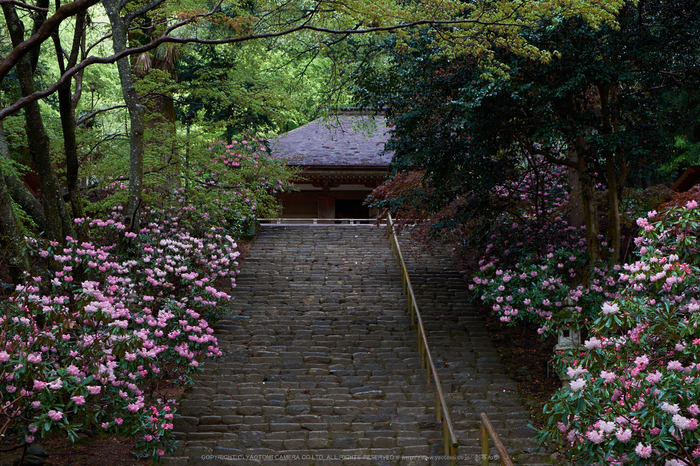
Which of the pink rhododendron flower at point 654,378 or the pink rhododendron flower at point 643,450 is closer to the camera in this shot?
the pink rhododendron flower at point 643,450

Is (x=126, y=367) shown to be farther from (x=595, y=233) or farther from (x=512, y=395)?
(x=595, y=233)

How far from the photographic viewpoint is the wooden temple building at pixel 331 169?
21.5m

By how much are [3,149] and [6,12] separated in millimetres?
2173

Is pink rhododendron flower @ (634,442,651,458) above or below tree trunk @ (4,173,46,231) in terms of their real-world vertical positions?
below

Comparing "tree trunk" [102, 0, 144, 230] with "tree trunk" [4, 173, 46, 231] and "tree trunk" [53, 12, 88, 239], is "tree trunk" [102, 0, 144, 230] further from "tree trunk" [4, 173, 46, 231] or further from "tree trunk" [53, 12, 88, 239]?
"tree trunk" [4, 173, 46, 231]

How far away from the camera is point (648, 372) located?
4.61 metres

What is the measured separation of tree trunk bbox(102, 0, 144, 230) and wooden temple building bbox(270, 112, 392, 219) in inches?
426

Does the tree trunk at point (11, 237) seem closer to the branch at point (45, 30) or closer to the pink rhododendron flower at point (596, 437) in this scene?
the branch at point (45, 30)

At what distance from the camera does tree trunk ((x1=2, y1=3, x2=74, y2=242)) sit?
294 inches

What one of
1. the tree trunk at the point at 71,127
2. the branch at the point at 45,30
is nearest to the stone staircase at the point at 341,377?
the tree trunk at the point at 71,127

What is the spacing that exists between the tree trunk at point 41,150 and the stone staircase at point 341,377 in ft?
9.66

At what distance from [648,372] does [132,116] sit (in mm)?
8437

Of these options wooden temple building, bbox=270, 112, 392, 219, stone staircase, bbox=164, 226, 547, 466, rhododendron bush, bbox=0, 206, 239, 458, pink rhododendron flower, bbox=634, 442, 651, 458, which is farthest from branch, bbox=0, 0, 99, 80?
wooden temple building, bbox=270, 112, 392, 219

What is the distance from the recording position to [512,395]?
29.9 ft
